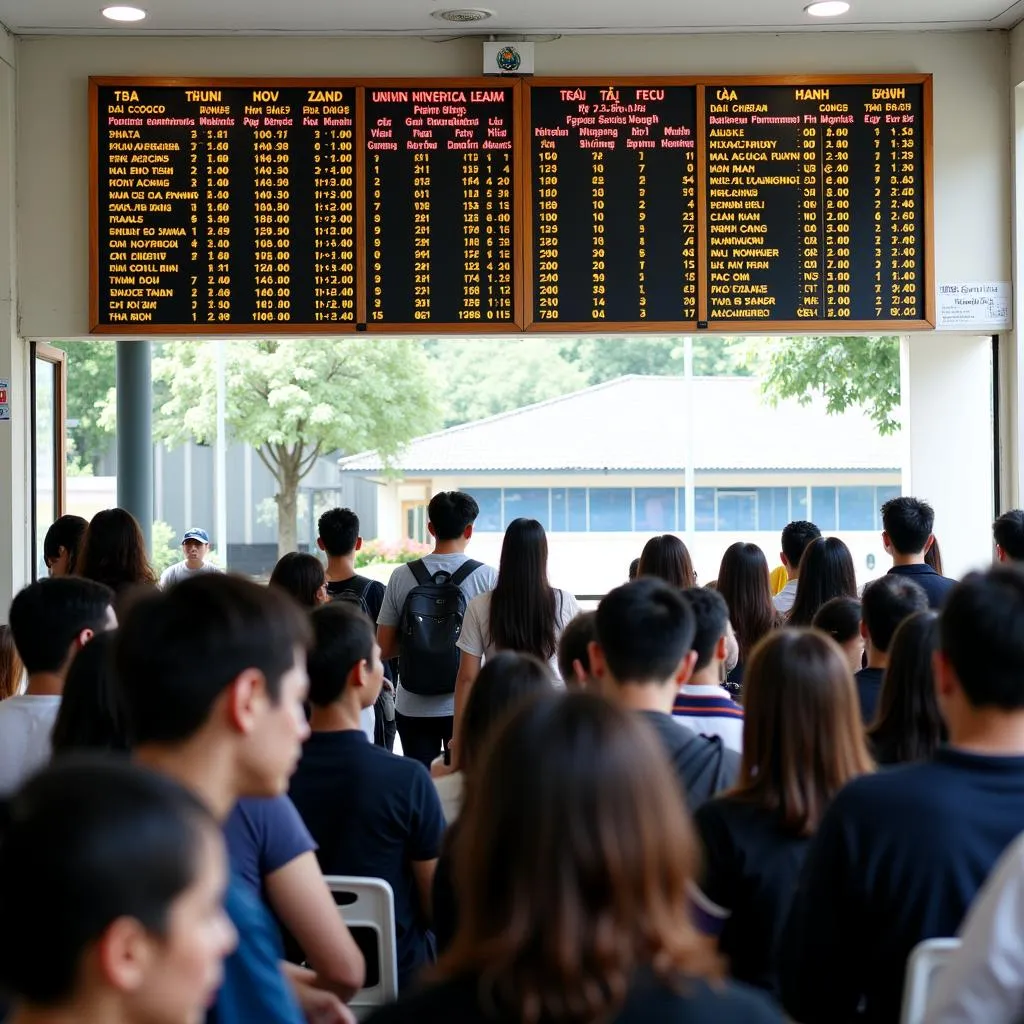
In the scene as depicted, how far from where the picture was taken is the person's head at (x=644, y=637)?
8.92 feet

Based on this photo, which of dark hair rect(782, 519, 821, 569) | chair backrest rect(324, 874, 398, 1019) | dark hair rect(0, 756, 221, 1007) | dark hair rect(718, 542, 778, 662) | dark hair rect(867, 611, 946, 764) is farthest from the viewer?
dark hair rect(782, 519, 821, 569)

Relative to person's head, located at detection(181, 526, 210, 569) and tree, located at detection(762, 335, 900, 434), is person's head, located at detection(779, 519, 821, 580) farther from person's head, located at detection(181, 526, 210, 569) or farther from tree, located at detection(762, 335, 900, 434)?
tree, located at detection(762, 335, 900, 434)

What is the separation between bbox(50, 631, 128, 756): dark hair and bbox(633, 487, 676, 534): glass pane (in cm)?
2803

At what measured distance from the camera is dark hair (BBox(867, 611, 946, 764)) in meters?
2.66

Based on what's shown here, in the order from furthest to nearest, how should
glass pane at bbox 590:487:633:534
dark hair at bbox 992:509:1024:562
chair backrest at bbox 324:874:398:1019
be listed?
glass pane at bbox 590:487:633:534 < dark hair at bbox 992:509:1024:562 < chair backrest at bbox 324:874:398:1019

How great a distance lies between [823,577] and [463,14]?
3090mm

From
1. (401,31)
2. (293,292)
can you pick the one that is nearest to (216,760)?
(293,292)

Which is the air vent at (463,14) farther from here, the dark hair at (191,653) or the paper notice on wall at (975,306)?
the dark hair at (191,653)

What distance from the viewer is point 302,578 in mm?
4590

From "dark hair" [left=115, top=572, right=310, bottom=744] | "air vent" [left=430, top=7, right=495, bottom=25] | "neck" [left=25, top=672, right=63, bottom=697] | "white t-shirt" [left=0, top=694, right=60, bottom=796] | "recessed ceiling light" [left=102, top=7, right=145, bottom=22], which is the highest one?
"air vent" [left=430, top=7, right=495, bottom=25]

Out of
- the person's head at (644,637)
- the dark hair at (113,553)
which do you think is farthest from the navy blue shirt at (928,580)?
the dark hair at (113,553)

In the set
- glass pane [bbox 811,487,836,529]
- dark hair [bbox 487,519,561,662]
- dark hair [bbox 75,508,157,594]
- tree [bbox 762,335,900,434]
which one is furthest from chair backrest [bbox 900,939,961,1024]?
glass pane [bbox 811,487,836,529]

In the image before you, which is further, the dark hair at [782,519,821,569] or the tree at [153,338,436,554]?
the tree at [153,338,436,554]

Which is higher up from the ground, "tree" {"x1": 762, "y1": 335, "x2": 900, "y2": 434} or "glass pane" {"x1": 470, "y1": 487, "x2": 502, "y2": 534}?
"tree" {"x1": 762, "y1": 335, "x2": 900, "y2": 434}
